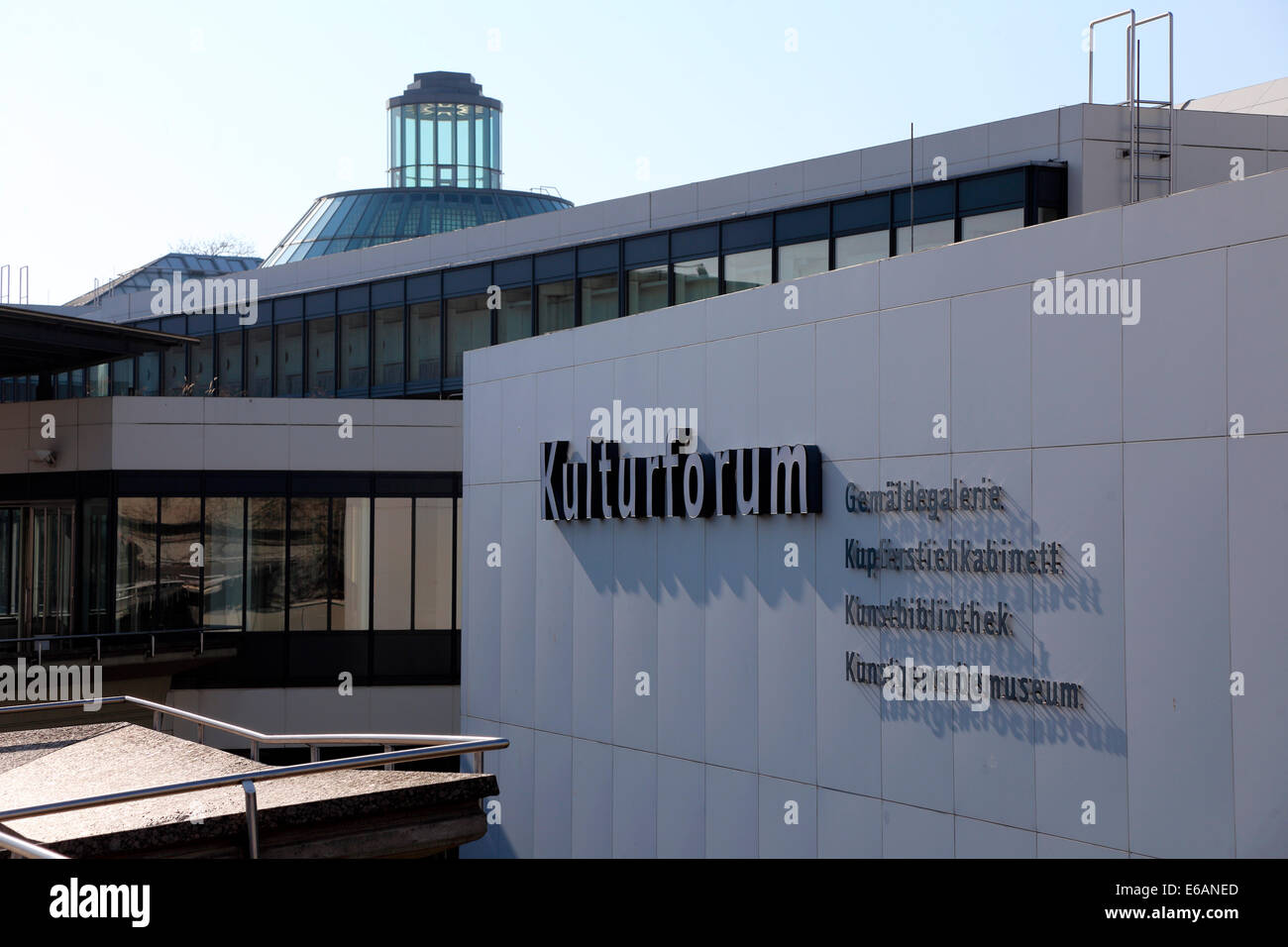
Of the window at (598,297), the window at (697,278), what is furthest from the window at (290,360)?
the window at (697,278)

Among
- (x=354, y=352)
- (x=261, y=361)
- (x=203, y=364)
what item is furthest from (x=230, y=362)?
(x=354, y=352)

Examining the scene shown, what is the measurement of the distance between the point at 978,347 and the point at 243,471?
1643 centimetres

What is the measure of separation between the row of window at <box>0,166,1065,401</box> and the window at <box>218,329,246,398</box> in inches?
1.5

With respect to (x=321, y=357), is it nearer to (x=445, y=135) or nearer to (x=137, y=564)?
(x=137, y=564)

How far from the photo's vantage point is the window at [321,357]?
1359 inches

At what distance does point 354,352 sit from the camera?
34.8 m

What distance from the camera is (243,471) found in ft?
78.5

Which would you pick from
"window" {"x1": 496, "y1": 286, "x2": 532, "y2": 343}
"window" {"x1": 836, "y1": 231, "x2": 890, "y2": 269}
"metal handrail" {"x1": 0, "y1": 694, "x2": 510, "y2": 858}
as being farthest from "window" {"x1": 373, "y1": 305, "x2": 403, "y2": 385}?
"metal handrail" {"x1": 0, "y1": 694, "x2": 510, "y2": 858}

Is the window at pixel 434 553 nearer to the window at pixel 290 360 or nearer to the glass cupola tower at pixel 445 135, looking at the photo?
the window at pixel 290 360

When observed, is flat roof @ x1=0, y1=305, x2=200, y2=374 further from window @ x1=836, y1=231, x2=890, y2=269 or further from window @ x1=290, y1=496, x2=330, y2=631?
window @ x1=836, y1=231, x2=890, y2=269

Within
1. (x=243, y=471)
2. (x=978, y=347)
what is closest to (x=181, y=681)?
(x=243, y=471)

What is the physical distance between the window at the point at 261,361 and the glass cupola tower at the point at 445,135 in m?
21.4

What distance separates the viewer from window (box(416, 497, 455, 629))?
24.4 metres
